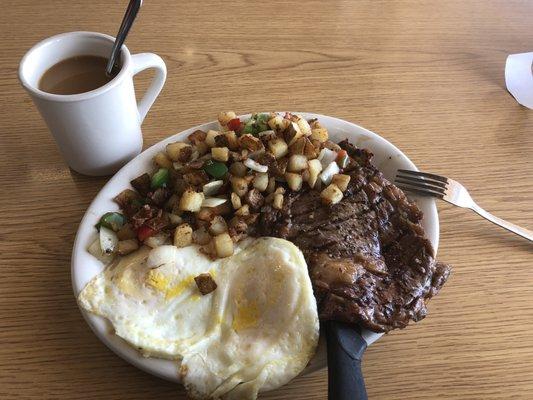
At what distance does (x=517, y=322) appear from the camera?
1.19 m

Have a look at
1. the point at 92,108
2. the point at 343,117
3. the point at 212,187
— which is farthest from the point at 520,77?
the point at 92,108

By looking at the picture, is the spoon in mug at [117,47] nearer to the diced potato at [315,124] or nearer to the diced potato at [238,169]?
the diced potato at [238,169]

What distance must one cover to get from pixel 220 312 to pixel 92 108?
1.92 ft

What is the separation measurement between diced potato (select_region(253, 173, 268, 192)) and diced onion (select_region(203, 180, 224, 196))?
0.28 ft

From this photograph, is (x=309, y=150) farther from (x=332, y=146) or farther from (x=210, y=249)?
(x=210, y=249)

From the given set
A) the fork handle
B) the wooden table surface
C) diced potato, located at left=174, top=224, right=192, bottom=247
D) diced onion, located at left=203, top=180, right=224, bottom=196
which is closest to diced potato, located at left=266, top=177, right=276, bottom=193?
diced onion, located at left=203, top=180, right=224, bottom=196

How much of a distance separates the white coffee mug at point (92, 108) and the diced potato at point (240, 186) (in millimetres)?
354

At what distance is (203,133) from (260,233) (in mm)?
343

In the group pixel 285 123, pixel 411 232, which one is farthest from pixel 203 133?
pixel 411 232

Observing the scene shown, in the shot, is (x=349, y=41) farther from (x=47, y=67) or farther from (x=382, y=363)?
(x=382, y=363)

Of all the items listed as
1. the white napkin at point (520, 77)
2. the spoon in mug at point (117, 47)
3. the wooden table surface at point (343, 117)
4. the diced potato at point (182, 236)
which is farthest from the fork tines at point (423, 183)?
the spoon in mug at point (117, 47)

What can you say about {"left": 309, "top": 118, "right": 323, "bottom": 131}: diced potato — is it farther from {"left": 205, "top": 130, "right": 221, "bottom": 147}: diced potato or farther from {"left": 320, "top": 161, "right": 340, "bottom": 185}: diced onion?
{"left": 205, "top": 130, "right": 221, "bottom": 147}: diced potato

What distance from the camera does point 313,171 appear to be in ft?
4.11

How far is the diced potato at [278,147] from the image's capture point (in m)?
1.26
